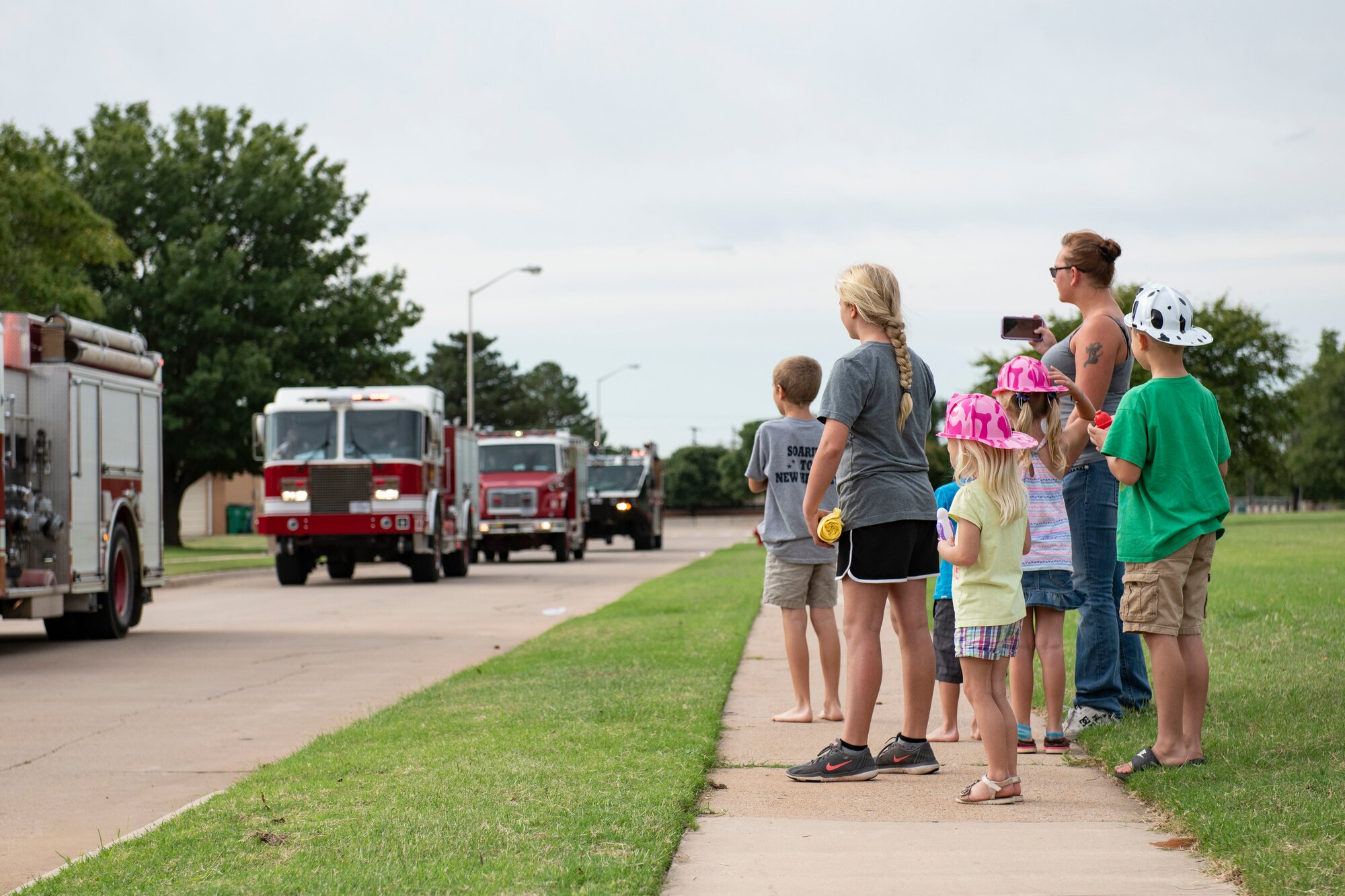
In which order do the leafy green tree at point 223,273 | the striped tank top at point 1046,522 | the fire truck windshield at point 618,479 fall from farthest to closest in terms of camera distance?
the fire truck windshield at point 618,479
the leafy green tree at point 223,273
the striped tank top at point 1046,522

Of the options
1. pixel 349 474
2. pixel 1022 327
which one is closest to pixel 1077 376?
pixel 1022 327

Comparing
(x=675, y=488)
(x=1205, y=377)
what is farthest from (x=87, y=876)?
(x=675, y=488)

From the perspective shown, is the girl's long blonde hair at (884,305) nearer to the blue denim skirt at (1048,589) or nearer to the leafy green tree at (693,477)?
the blue denim skirt at (1048,589)

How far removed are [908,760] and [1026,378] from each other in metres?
1.63

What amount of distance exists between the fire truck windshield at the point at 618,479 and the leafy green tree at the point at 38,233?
655 inches

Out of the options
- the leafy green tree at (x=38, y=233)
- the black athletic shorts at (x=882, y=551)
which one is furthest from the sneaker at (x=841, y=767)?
the leafy green tree at (x=38, y=233)

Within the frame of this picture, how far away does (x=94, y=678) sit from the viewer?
11773mm

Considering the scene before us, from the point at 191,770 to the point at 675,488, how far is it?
144032mm

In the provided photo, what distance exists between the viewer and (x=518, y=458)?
117ft

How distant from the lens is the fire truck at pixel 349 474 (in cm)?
2475

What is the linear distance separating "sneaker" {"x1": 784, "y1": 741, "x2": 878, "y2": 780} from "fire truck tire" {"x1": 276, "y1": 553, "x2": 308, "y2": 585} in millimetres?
20410

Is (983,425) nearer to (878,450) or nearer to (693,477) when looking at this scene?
(878,450)

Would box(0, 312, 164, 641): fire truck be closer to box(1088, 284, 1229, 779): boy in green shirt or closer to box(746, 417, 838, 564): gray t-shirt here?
box(746, 417, 838, 564): gray t-shirt

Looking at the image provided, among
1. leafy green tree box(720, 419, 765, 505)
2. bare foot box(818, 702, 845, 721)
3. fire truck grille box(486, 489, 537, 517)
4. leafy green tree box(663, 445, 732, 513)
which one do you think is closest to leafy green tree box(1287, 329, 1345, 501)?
leafy green tree box(720, 419, 765, 505)
